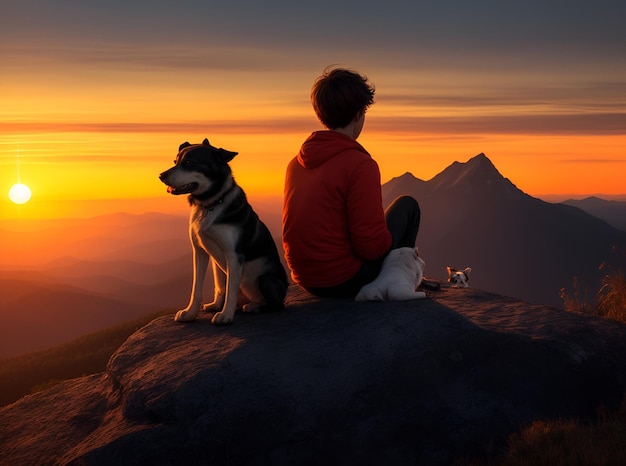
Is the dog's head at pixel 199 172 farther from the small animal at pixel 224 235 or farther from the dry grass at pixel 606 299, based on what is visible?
the dry grass at pixel 606 299

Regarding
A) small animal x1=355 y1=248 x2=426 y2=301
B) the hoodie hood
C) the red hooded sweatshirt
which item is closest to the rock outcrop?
small animal x1=355 y1=248 x2=426 y2=301

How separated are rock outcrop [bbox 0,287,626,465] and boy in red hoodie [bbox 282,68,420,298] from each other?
0.52 m

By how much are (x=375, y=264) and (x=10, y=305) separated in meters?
164

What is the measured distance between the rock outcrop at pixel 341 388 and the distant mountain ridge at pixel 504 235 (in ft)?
442

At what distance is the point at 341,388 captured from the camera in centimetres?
583

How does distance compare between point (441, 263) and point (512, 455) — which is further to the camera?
point (441, 263)

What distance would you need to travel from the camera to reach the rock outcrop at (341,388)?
566 centimetres

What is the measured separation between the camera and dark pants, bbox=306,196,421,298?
732 centimetres

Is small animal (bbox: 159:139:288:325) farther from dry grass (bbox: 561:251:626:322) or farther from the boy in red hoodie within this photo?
dry grass (bbox: 561:251:626:322)

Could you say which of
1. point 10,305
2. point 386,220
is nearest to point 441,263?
point 10,305

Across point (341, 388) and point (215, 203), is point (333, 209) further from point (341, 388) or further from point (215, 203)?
point (341, 388)

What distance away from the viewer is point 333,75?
6.79m

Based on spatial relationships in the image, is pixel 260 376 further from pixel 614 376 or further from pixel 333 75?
pixel 614 376

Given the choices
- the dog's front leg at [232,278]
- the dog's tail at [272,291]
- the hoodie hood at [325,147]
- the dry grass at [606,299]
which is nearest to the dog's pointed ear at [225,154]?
the hoodie hood at [325,147]
